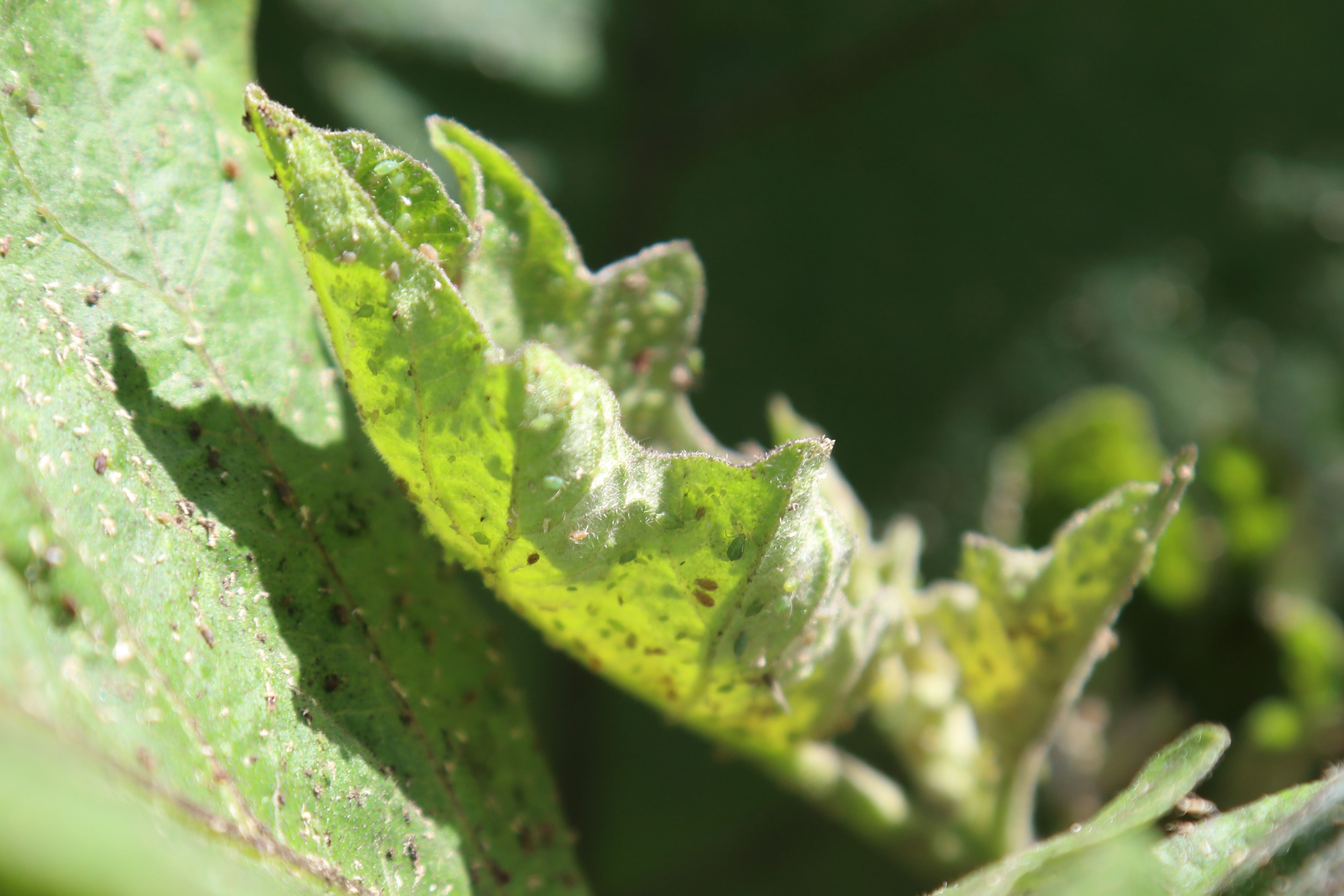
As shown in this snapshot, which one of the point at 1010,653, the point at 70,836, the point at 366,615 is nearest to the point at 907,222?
the point at 1010,653

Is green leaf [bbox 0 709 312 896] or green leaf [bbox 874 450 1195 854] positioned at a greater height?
green leaf [bbox 874 450 1195 854]

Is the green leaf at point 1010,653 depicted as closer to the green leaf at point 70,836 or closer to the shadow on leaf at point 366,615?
the shadow on leaf at point 366,615

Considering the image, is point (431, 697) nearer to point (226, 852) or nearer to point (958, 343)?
point (226, 852)

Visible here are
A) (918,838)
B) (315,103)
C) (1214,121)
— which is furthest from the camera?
(1214,121)

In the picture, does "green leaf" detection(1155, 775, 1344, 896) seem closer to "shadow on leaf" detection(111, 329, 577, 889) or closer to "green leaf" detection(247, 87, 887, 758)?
"green leaf" detection(247, 87, 887, 758)

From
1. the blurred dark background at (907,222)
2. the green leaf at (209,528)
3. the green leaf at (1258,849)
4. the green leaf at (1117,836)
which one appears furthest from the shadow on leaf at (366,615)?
the blurred dark background at (907,222)

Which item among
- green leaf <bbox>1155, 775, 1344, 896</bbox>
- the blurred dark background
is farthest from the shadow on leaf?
the blurred dark background

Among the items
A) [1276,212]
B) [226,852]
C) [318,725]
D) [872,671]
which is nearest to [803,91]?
[1276,212]
